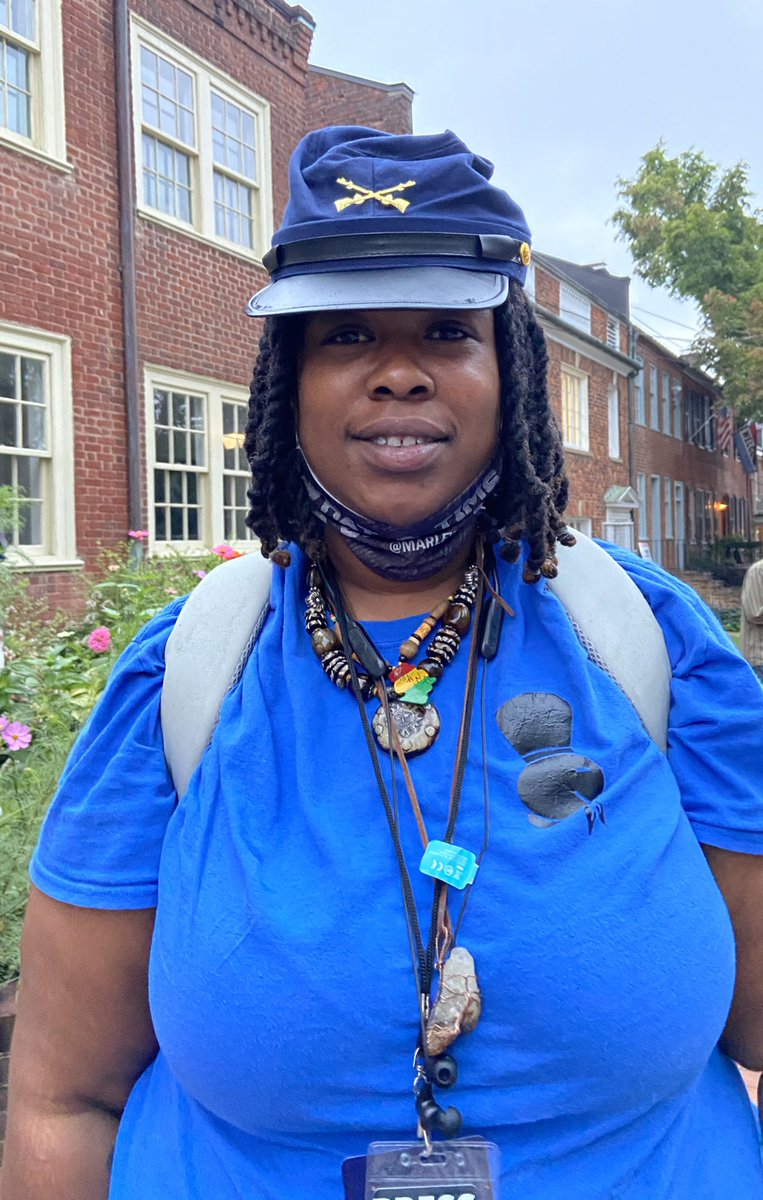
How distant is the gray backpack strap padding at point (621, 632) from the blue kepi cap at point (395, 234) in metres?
0.42

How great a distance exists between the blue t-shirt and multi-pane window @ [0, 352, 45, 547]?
7228mm

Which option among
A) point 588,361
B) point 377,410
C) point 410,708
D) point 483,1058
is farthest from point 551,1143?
point 588,361

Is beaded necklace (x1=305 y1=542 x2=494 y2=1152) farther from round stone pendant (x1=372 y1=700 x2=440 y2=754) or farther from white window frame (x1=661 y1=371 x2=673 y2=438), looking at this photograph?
white window frame (x1=661 y1=371 x2=673 y2=438)

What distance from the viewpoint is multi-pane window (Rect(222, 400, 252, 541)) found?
10.5 m

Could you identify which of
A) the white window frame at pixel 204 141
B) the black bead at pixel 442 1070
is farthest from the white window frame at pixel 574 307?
the black bead at pixel 442 1070

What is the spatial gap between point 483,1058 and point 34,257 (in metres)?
8.52

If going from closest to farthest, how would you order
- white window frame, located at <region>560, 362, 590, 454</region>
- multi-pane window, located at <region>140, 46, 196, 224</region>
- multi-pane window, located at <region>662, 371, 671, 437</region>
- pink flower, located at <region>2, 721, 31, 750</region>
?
pink flower, located at <region>2, 721, 31, 750</region> → multi-pane window, located at <region>140, 46, 196, 224</region> → white window frame, located at <region>560, 362, 590, 454</region> → multi-pane window, located at <region>662, 371, 671, 437</region>

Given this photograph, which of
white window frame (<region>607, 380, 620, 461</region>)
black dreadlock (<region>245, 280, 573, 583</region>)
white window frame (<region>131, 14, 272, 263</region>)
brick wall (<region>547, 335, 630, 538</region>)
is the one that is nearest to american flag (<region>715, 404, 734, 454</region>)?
brick wall (<region>547, 335, 630, 538</region>)

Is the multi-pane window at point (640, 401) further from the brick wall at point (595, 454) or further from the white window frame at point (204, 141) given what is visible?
the white window frame at point (204, 141)

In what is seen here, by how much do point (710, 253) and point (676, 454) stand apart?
23.4 ft

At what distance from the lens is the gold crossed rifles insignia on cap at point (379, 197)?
129cm

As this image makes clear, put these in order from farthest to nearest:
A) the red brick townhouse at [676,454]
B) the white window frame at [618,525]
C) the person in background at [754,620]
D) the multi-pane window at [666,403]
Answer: the multi-pane window at [666,403], the red brick townhouse at [676,454], the white window frame at [618,525], the person in background at [754,620]

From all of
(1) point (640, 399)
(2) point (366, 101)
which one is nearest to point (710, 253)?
(1) point (640, 399)

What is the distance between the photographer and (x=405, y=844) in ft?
4.00
